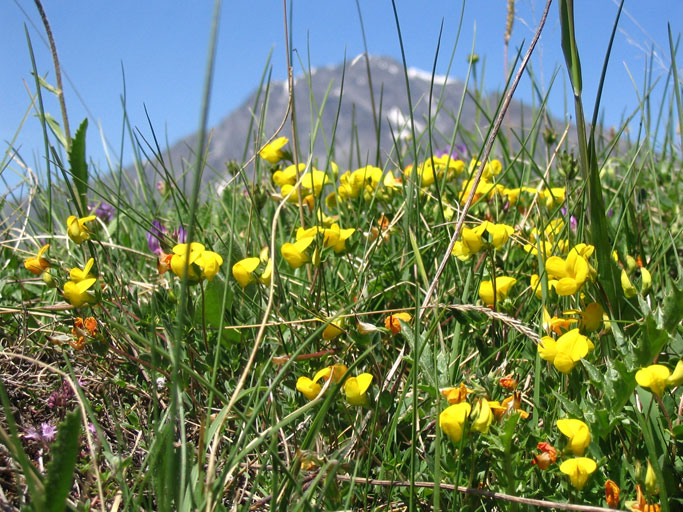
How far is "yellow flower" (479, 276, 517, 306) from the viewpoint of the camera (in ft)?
4.51

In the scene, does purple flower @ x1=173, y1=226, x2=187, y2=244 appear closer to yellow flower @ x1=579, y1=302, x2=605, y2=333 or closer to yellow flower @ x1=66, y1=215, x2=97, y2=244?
yellow flower @ x1=66, y1=215, x2=97, y2=244

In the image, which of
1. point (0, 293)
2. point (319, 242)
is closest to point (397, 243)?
point (319, 242)

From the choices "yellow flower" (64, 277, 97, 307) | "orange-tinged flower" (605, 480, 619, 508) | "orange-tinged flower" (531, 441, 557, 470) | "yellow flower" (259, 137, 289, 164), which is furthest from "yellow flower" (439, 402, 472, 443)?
"yellow flower" (259, 137, 289, 164)

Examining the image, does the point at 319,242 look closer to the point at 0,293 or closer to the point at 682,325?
the point at 682,325

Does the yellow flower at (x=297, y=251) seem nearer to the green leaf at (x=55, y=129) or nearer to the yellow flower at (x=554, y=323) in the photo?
the yellow flower at (x=554, y=323)

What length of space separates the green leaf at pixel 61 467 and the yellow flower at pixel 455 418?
54 centimetres

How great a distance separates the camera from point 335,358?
4.62 feet

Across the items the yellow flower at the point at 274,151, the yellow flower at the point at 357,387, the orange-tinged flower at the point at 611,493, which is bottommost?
the orange-tinged flower at the point at 611,493

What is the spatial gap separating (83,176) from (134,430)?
0.91 metres

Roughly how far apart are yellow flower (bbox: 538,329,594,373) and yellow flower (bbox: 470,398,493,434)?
0.61 ft

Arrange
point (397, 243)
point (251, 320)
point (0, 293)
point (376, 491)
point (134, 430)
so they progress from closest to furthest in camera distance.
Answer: point (376, 491), point (134, 430), point (251, 320), point (0, 293), point (397, 243)

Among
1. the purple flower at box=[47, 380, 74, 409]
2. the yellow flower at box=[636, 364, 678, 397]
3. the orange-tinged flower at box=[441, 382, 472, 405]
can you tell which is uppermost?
the yellow flower at box=[636, 364, 678, 397]

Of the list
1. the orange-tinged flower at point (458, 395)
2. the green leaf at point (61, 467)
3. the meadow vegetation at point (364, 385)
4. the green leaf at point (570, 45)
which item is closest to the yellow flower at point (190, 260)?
the meadow vegetation at point (364, 385)

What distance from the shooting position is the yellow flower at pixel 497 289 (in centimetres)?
138
